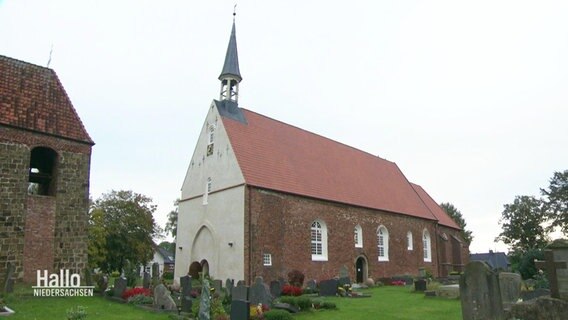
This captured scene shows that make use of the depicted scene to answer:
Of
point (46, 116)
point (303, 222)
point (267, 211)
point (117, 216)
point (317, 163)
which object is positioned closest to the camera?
point (46, 116)

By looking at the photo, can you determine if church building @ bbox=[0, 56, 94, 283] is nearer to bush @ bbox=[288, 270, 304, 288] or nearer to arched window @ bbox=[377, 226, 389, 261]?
bush @ bbox=[288, 270, 304, 288]

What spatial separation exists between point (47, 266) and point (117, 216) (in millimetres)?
27557

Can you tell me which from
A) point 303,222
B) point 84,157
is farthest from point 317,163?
point 84,157

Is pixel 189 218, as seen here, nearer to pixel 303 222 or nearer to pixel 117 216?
pixel 303 222

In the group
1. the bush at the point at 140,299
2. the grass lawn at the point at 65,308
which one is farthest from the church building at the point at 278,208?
the grass lawn at the point at 65,308

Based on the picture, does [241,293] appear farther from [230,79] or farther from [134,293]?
[230,79]

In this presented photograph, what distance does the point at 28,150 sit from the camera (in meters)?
17.6

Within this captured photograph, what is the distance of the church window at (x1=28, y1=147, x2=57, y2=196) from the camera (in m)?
18.6

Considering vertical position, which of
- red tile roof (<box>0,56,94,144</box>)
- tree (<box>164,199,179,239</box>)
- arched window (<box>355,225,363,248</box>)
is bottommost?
arched window (<box>355,225,363,248</box>)

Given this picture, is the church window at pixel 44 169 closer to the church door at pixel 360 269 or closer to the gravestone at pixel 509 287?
the gravestone at pixel 509 287

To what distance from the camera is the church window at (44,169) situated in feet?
61.1

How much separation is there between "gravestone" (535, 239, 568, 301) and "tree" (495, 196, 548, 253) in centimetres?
4668

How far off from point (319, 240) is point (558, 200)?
3624 centimetres

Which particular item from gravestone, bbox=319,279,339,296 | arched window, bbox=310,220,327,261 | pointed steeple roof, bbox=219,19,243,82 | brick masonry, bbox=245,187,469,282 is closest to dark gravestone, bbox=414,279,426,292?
gravestone, bbox=319,279,339,296
